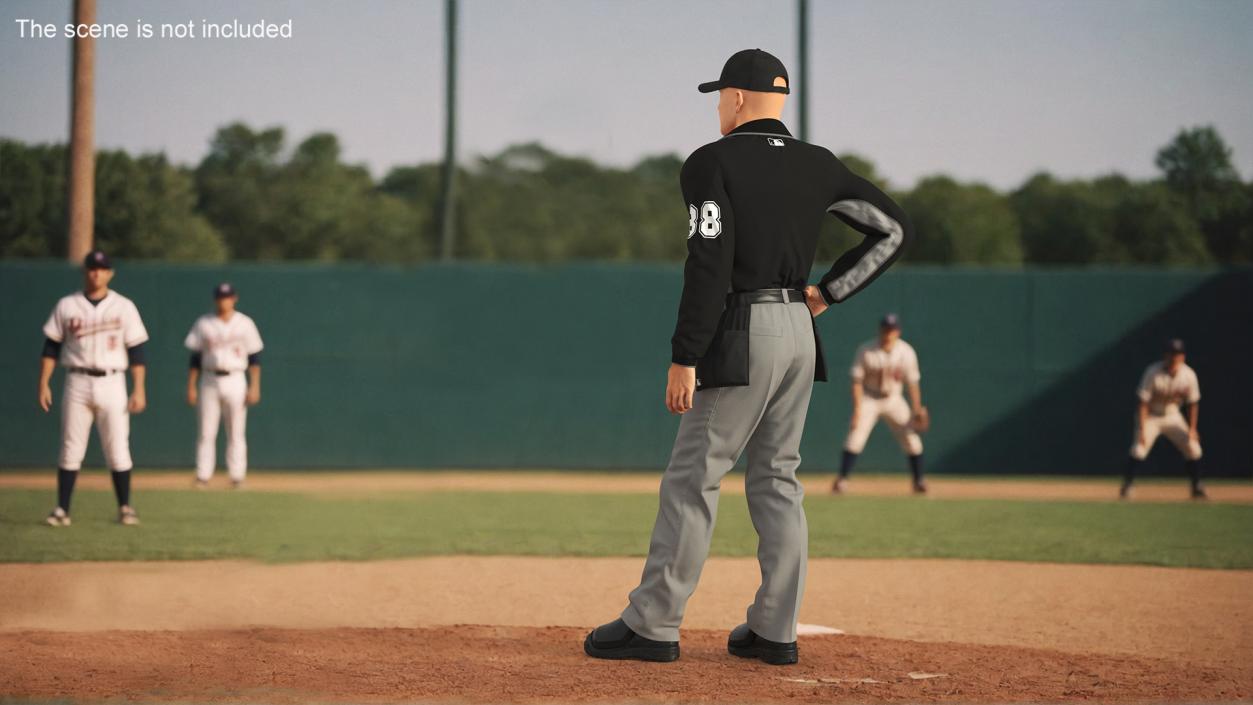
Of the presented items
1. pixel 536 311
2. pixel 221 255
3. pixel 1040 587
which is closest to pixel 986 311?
pixel 536 311

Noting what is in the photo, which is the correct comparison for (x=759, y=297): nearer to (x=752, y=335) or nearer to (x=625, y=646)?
(x=752, y=335)

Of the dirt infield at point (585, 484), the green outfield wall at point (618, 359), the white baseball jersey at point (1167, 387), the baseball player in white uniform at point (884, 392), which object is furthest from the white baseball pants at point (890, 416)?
the green outfield wall at point (618, 359)

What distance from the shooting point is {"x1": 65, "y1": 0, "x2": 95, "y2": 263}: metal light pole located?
1636 centimetres

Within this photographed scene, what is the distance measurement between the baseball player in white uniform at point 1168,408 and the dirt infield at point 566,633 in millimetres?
5184

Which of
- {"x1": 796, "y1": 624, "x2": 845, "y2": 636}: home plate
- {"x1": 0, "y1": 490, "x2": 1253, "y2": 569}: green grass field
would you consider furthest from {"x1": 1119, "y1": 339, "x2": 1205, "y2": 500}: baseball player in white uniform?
{"x1": 796, "y1": 624, "x2": 845, "y2": 636}: home plate

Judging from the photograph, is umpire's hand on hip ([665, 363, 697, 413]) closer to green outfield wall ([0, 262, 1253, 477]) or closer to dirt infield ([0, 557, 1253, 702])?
dirt infield ([0, 557, 1253, 702])

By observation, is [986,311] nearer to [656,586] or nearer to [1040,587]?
[1040,587]

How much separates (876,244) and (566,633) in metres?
1.99

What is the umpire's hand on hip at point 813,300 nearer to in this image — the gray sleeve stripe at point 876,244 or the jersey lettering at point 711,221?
the gray sleeve stripe at point 876,244

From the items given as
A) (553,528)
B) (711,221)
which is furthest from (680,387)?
(553,528)

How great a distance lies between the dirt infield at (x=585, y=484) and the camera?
531 inches

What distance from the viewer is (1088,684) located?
457 cm

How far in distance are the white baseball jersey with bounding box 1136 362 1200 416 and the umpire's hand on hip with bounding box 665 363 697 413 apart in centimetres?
985

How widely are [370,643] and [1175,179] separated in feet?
60.3
